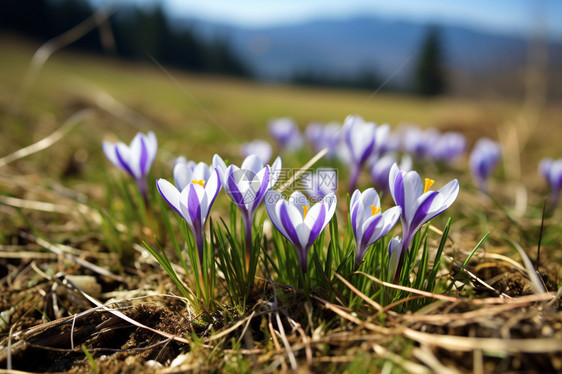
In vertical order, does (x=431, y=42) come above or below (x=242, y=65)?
below

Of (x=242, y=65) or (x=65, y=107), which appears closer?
(x=65, y=107)

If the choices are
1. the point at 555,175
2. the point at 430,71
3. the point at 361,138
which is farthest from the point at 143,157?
the point at 430,71

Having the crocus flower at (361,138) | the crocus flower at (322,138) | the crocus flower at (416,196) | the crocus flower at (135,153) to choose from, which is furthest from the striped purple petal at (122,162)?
the crocus flower at (322,138)

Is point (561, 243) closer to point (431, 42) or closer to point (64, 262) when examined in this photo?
point (64, 262)

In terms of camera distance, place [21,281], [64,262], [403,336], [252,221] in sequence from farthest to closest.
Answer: [64,262]
[21,281]
[252,221]
[403,336]

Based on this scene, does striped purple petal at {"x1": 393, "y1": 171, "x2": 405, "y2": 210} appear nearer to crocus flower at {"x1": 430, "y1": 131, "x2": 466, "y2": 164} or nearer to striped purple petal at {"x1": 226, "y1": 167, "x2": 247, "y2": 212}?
striped purple petal at {"x1": 226, "y1": 167, "x2": 247, "y2": 212}

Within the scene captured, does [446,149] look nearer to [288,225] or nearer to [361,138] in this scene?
[361,138]

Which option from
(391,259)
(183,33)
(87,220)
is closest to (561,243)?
(391,259)
